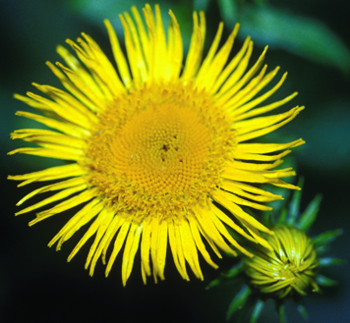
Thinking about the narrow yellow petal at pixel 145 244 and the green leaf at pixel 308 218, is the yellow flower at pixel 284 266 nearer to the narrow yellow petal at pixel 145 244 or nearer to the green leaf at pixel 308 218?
the green leaf at pixel 308 218

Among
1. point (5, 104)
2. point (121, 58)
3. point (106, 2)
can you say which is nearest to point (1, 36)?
point (5, 104)

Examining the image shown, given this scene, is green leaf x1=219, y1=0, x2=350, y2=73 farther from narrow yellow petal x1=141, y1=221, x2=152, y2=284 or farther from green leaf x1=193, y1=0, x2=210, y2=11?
narrow yellow petal x1=141, y1=221, x2=152, y2=284

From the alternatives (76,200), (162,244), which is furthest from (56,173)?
(162,244)

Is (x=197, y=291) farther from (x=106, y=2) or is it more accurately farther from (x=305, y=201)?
(x=106, y=2)

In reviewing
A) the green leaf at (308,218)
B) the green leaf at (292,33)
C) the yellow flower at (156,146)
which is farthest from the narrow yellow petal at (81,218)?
the green leaf at (292,33)

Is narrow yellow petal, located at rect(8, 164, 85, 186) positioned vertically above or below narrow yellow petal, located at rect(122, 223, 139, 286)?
above

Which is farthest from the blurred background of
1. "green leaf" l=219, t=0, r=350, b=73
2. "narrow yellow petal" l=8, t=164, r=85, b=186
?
"narrow yellow petal" l=8, t=164, r=85, b=186

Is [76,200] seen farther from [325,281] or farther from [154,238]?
[325,281]

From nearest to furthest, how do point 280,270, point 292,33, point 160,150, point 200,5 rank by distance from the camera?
1. point 280,270
2. point 160,150
3. point 200,5
4. point 292,33
